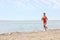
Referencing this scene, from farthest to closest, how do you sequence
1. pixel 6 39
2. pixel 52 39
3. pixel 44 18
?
pixel 44 18
pixel 6 39
pixel 52 39

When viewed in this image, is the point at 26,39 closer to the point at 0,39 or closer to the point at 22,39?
the point at 22,39

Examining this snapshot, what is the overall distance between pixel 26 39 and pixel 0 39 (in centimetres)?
236

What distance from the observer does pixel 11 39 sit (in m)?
19.3

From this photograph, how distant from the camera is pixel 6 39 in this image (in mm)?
19734

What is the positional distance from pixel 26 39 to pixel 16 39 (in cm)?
75

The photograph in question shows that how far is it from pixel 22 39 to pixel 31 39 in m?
0.67

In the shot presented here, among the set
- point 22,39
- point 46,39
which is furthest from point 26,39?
point 46,39

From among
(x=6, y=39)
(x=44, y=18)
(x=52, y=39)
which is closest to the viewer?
(x=52, y=39)

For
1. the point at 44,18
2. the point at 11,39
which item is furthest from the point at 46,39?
the point at 44,18

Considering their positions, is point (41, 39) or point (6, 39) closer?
point (41, 39)

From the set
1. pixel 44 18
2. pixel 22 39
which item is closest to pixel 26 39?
pixel 22 39

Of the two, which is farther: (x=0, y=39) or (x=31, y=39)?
(x=0, y=39)

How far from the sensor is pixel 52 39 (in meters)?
18.3

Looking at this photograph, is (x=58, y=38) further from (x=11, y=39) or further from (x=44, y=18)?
(x=44, y=18)
